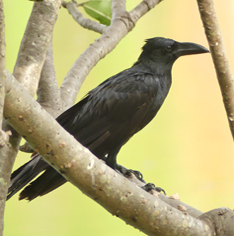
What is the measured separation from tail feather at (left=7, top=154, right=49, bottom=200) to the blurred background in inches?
81.0

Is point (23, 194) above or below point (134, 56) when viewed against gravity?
below

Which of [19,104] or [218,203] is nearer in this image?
[19,104]

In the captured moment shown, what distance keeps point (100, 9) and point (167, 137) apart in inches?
61.8

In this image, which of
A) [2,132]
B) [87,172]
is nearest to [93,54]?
[87,172]

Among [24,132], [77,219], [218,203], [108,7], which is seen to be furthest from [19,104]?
[218,203]

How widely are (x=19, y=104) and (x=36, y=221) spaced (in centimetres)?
280

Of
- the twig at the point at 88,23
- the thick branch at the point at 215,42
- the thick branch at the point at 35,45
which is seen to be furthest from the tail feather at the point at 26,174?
the twig at the point at 88,23

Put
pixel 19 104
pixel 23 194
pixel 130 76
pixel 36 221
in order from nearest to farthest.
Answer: pixel 19 104, pixel 23 194, pixel 130 76, pixel 36 221

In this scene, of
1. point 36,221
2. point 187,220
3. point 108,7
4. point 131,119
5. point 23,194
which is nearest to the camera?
point 187,220

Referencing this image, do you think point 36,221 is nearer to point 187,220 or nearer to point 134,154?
point 134,154

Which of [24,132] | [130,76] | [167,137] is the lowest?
[24,132]

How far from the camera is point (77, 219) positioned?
3.40 metres

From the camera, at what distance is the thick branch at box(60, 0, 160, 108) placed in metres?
2.13

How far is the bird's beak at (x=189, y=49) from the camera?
191 cm
